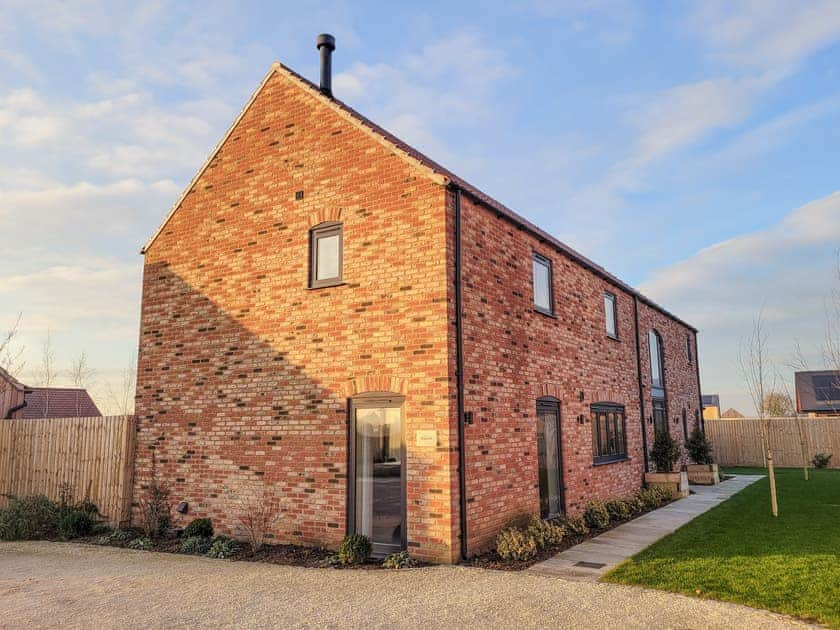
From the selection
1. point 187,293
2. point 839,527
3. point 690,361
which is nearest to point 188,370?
point 187,293

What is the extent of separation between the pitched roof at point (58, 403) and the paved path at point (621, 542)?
22.8 meters

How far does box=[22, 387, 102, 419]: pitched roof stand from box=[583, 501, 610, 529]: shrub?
2201 centimetres

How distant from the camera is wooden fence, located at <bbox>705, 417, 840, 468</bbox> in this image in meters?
24.5

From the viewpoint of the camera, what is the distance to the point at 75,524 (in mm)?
10922

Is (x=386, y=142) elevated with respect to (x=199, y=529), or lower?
elevated

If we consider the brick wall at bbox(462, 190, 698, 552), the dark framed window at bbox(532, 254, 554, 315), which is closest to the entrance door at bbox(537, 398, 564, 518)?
the brick wall at bbox(462, 190, 698, 552)

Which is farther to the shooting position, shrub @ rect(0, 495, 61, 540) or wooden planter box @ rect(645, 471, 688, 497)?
wooden planter box @ rect(645, 471, 688, 497)

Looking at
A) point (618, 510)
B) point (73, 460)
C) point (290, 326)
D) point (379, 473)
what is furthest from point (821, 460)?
point (73, 460)

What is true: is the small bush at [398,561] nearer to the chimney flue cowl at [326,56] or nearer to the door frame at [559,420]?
the door frame at [559,420]

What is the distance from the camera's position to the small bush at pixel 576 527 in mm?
10398

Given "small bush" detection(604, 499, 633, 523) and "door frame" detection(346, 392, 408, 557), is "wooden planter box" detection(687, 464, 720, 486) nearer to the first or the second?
"small bush" detection(604, 499, 633, 523)

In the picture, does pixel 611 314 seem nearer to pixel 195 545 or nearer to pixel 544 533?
pixel 544 533

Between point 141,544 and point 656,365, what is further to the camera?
point 656,365

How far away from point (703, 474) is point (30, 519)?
57.4 feet
